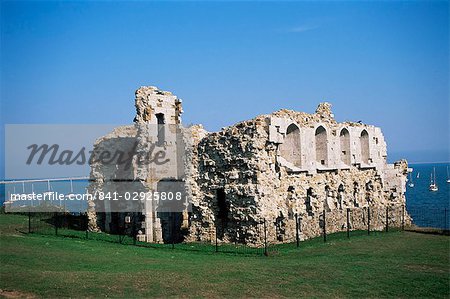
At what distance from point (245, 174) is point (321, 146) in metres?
6.92

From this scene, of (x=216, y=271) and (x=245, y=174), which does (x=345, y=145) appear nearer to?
(x=245, y=174)

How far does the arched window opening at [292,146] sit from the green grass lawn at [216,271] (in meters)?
5.59

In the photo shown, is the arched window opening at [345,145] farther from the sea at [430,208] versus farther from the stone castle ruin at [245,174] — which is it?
the sea at [430,208]

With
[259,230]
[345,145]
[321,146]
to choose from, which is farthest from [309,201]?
[345,145]

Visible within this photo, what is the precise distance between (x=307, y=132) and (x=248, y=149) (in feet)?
15.4

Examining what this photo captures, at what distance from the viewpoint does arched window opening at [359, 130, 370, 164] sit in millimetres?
31203

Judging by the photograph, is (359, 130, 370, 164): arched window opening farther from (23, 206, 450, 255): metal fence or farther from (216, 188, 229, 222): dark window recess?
(216, 188, 229, 222): dark window recess

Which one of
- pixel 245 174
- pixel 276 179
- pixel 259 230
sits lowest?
pixel 259 230

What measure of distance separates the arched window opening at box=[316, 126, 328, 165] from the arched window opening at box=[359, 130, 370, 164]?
4.98 m

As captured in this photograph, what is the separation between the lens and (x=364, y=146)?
31.4 metres

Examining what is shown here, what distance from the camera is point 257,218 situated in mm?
21547

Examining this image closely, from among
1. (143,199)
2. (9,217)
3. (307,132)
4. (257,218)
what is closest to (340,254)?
(257,218)

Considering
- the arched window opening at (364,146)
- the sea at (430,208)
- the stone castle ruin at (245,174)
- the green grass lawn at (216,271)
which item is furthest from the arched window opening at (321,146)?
the green grass lawn at (216,271)

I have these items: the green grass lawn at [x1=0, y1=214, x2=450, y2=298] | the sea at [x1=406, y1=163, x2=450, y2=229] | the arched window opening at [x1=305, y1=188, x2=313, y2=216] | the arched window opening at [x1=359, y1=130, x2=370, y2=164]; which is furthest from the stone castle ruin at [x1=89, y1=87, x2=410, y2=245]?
the sea at [x1=406, y1=163, x2=450, y2=229]
